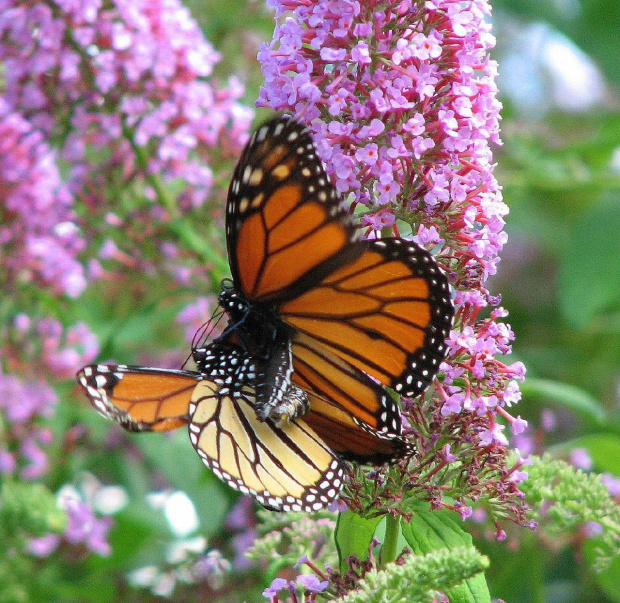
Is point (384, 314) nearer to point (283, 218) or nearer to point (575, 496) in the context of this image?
point (283, 218)

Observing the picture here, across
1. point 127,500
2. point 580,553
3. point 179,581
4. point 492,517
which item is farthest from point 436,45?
point 127,500

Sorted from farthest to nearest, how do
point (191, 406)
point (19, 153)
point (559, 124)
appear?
point (559, 124), point (19, 153), point (191, 406)

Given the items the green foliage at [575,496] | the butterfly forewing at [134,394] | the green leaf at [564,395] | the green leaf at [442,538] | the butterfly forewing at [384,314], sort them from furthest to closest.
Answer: the green leaf at [564,395] < the butterfly forewing at [134,394] < the green foliage at [575,496] < the butterfly forewing at [384,314] < the green leaf at [442,538]

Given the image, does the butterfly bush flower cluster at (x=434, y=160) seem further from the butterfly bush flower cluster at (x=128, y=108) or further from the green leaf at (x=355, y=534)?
the butterfly bush flower cluster at (x=128, y=108)

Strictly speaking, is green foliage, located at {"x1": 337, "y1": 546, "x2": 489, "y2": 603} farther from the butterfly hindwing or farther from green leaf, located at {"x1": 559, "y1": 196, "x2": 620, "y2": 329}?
green leaf, located at {"x1": 559, "y1": 196, "x2": 620, "y2": 329}

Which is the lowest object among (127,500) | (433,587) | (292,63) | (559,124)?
(433,587)

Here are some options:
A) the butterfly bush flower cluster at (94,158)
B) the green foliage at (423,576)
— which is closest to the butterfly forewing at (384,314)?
the green foliage at (423,576)

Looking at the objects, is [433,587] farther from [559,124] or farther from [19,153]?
[559,124]
